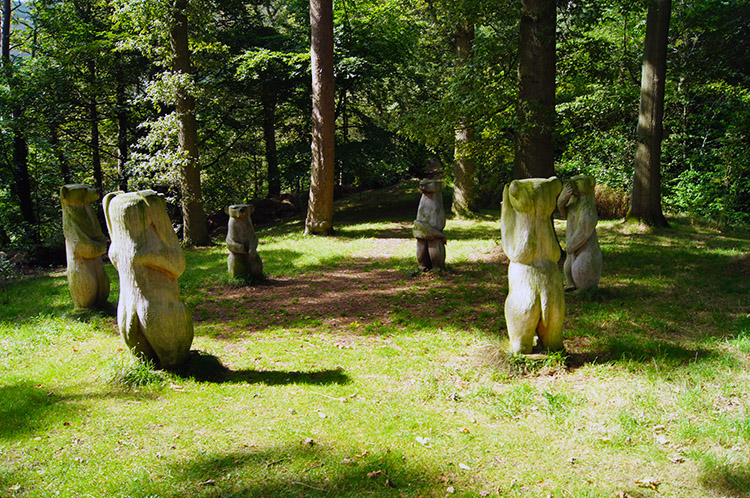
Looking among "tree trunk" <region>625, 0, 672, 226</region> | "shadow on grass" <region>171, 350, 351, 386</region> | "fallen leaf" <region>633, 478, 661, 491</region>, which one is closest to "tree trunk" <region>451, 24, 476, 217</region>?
"tree trunk" <region>625, 0, 672, 226</region>

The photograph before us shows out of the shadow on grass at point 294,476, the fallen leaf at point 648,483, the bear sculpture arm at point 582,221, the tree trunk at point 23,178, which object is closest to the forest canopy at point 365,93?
the tree trunk at point 23,178

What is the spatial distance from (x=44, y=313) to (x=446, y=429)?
23.6ft

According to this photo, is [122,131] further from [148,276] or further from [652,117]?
[652,117]

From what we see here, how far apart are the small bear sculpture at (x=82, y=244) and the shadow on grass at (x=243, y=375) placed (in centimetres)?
288

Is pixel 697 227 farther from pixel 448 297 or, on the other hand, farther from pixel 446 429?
pixel 446 429

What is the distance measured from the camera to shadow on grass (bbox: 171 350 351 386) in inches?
197

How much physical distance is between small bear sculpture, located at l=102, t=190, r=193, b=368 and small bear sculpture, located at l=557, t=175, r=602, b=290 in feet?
18.4

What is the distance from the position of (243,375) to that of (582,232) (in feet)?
17.3

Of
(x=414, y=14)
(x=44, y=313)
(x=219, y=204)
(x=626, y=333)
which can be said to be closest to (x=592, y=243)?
(x=626, y=333)

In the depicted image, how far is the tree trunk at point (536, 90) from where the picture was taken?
28.9 feet

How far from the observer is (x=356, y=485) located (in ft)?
10.6

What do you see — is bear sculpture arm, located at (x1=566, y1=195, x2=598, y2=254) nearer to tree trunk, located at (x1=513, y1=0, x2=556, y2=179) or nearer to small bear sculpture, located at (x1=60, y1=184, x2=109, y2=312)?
tree trunk, located at (x1=513, y1=0, x2=556, y2=179)

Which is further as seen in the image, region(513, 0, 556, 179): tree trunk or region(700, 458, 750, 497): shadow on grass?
region(513, 0, 556, 179): tree trunk

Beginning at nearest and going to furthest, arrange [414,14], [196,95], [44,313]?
[44,313] < [196,95] < [414,14]
